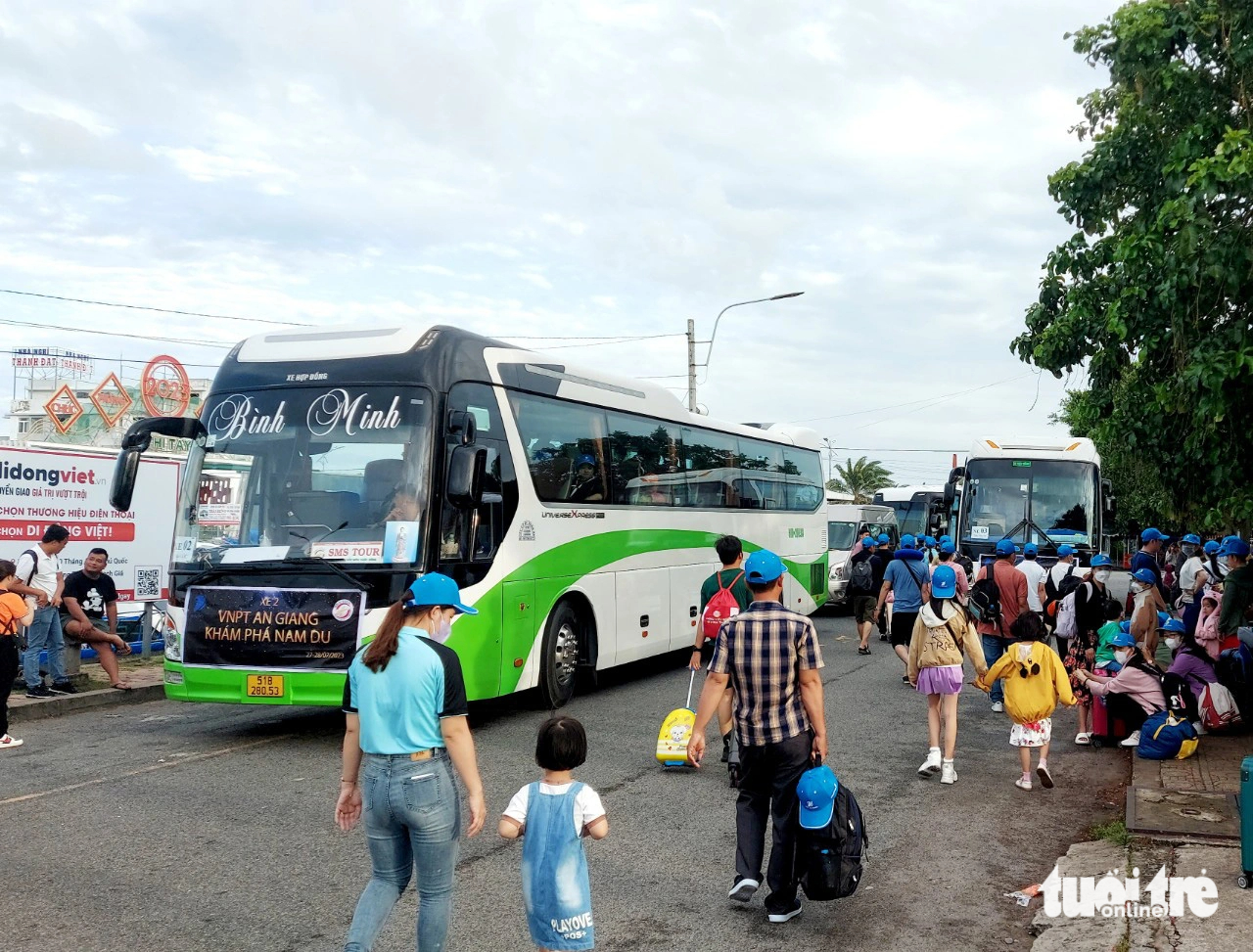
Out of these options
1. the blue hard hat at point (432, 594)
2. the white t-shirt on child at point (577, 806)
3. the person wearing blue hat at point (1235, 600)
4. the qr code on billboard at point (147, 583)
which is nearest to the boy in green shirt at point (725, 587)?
the blue hard hat at point (432, 594)

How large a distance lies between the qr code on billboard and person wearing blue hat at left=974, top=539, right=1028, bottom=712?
10767 mm

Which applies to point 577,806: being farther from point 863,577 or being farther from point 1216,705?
point 863,577

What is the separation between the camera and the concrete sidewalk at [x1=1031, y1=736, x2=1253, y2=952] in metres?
5.09

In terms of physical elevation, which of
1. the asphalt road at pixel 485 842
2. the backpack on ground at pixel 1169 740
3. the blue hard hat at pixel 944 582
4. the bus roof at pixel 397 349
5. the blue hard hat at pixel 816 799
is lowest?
the asphalt road at pixel 485 842

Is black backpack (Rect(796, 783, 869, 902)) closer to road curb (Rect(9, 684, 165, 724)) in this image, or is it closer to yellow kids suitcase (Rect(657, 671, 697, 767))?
yellow kids suitcase (Rect(657, 671, 697, 767))

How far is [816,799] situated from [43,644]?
9887 mm

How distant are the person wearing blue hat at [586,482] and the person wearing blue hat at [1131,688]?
5.07m

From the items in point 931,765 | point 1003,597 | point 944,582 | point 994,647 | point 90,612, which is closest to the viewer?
point 944,582

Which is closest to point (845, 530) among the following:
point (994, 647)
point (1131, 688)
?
point (994, 647)

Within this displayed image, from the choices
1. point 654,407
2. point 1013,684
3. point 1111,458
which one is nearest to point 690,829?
point 1013,684

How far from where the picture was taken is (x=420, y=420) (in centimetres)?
938

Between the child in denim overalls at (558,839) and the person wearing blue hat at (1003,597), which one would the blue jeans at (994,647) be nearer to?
the person wearing blue hat at (1003,597)

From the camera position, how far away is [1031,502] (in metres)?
20.9

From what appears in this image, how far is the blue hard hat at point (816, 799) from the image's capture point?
514 cm
